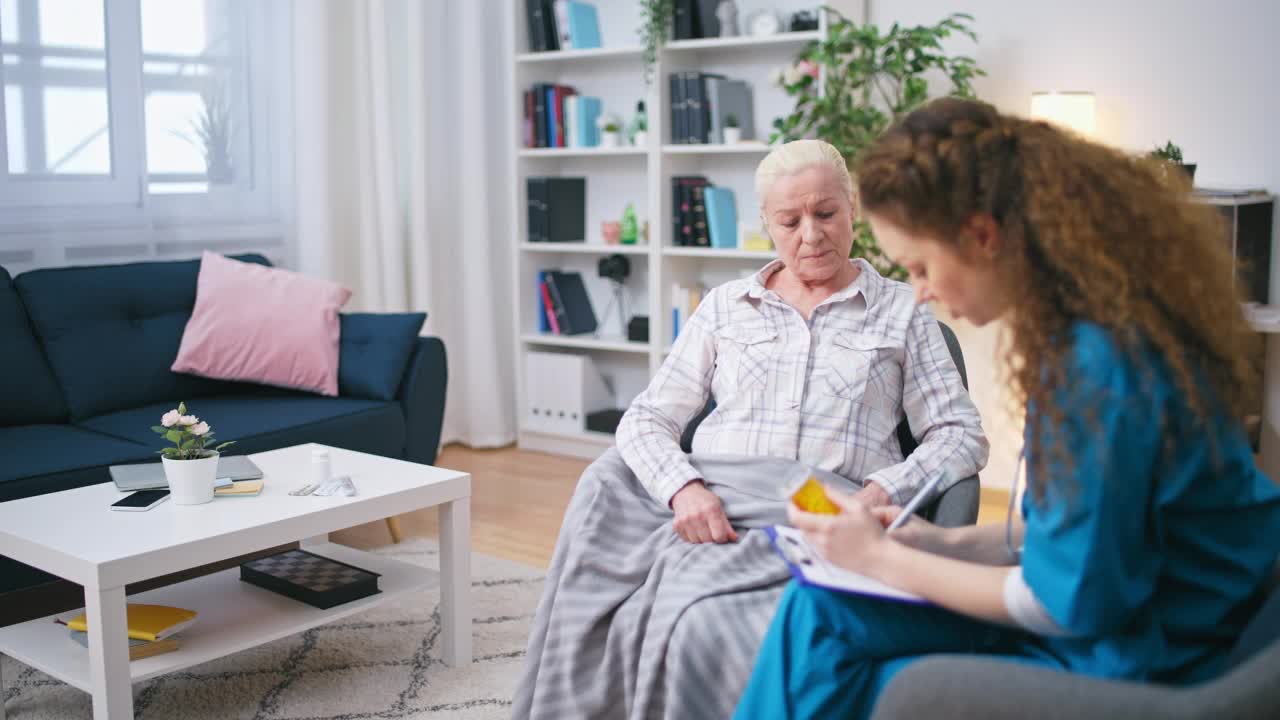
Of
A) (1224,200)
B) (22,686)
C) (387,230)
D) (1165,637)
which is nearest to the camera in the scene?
(1165,637)

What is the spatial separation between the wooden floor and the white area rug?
601 mm

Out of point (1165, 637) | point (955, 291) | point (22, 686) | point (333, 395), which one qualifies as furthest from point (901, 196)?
point (333, 395)

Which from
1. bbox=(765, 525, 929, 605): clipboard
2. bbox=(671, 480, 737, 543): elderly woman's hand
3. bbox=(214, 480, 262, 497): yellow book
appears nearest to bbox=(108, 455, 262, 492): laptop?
bbox=(214, 480, 262, 497): yellow book

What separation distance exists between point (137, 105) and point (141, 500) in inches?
79.5

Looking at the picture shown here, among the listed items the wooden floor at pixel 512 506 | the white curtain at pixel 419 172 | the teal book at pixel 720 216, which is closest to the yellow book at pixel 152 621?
the wooden floor at pixel 512 506

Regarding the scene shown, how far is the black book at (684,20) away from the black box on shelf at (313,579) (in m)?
2.51

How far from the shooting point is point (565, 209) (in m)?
4.81

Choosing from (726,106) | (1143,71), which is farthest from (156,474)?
(1143,71)

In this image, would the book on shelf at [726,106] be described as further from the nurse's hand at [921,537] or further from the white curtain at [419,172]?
the nurse's hand at [921,537]

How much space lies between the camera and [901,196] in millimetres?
1201

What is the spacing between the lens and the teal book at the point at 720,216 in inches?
172

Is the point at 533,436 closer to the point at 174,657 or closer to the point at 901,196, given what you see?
the point at 174,657

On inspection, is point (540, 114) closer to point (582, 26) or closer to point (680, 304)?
point (582, 26)

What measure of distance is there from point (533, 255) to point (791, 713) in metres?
3.72
